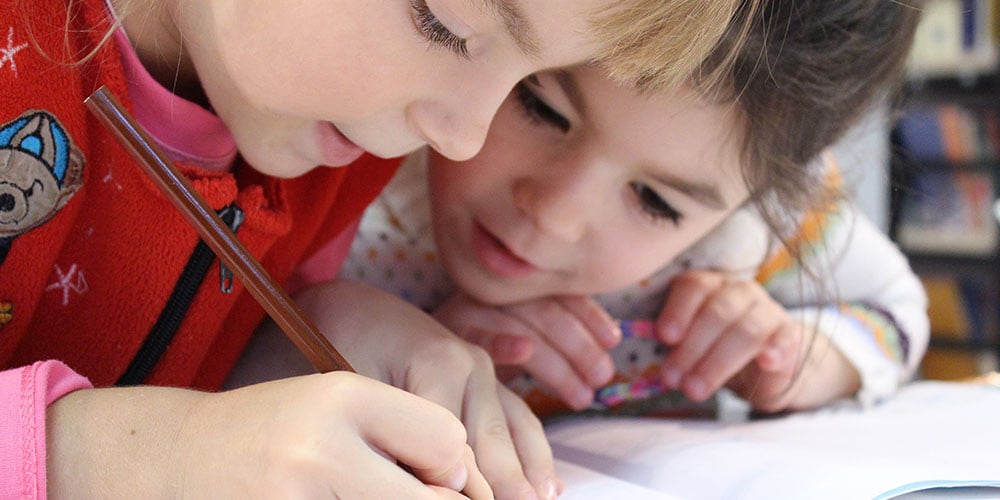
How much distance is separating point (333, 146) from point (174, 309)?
133mm

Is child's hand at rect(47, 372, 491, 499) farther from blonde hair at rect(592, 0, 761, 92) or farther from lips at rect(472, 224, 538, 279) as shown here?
lips at rect(472, 224, 538, 279)

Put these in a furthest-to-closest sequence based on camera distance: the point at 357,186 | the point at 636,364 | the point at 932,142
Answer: the point at 932,142 < the point at 636,364 < the point at 357,186

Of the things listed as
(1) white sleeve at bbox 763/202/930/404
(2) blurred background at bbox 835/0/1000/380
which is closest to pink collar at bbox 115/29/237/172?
(1) white sleeve at bbox 763/202/930/404

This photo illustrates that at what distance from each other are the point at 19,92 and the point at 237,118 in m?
0.10

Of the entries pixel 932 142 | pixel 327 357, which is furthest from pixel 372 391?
pixel 932 142

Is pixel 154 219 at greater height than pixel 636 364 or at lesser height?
greater

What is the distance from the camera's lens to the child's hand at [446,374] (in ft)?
1.51

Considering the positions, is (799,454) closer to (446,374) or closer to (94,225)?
(446,374)

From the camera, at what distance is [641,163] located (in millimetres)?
581

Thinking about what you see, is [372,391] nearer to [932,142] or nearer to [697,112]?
[697,112]

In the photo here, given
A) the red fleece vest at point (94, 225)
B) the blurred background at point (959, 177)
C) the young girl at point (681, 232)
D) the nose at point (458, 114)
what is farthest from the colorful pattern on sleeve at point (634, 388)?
the blurred background at point (959, 177)

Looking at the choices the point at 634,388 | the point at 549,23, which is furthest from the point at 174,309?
the point at 634,388

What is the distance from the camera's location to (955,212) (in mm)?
1977

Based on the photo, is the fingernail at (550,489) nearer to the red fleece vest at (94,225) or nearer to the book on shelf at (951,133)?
the red fleece vest at (94,225)
